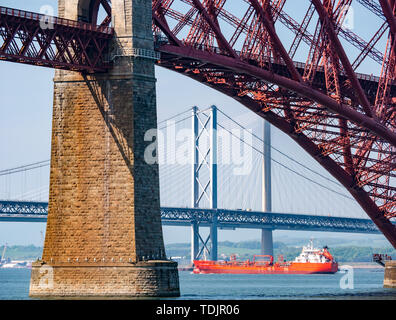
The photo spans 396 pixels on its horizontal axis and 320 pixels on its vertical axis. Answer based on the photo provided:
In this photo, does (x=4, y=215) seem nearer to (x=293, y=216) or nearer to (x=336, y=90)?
(x=293, y=216)

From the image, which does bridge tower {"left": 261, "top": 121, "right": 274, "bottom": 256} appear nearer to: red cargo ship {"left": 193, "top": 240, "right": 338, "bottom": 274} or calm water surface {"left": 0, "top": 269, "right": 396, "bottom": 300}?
red cargo ship {"left": 193, "top": 240, "right": 338, "bottom": 274}

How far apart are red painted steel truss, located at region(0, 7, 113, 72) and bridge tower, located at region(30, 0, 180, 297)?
78 cm

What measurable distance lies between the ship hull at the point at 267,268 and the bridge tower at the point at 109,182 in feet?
331

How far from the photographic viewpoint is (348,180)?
7519cm

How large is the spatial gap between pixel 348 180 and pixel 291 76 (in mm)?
10938

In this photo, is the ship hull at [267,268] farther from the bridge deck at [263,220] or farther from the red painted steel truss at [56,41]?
the red painted steel truss at [56,41]

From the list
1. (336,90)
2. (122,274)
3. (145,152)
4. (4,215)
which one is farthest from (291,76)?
(4,215)

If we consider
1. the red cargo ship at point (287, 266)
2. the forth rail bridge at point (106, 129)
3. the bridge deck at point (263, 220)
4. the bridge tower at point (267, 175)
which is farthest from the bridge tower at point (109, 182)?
the red cargo ship at point (287, 266)

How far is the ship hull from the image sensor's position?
156m

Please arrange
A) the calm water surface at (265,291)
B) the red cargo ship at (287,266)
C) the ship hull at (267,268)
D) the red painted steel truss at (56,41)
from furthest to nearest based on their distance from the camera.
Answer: the red cargo ship at (287,266)
the ship hull at (267,268)
the calm water surface at (265,291)
the red painted steel truss at (56,41)

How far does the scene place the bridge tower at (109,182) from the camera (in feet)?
174

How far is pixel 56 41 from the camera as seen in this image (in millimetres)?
52969

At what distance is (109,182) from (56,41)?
7.24 metres

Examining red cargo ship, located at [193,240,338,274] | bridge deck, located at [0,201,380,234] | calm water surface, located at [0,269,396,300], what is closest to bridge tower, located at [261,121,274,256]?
bridge deck, located at [0,201,380,234]
